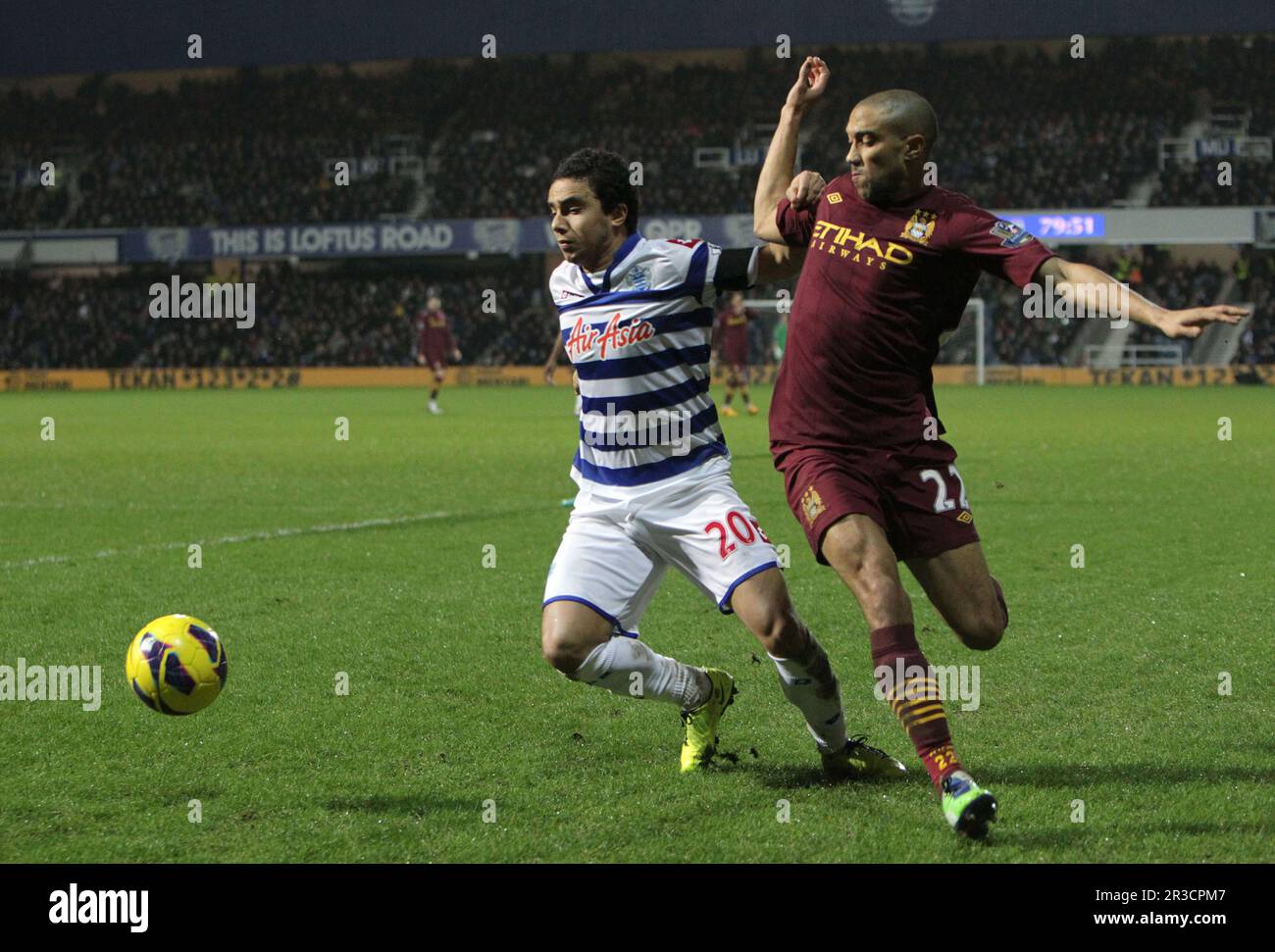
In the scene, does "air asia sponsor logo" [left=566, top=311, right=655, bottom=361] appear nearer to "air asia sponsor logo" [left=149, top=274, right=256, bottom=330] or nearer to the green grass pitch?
the green grass pitch

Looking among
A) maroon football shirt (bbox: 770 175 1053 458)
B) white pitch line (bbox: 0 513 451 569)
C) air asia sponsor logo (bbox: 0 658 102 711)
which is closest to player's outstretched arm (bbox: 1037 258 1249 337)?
maroon football shirt (bbox: 770 175 1053 458)

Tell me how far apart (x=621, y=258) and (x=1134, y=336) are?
39.9 m

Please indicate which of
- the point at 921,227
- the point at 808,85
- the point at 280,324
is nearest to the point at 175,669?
the point at 921,227

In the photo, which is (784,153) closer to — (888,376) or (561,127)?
(888,376)

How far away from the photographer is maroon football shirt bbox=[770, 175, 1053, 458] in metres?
4.76

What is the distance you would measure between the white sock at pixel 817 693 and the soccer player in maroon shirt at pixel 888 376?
1.12ft

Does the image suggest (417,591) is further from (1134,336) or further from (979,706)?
(1134,336)

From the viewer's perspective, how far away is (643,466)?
16.4 ft

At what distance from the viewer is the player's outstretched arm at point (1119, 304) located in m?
3.90

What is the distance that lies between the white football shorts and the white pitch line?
5.91 metres

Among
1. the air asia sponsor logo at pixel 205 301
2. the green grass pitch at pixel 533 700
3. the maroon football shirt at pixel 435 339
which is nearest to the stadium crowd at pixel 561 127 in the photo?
the air asia sponsor logo at pixel 205 301

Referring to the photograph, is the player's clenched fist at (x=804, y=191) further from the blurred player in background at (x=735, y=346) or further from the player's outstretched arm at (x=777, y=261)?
the blurred player in background at (x=735, y=346)

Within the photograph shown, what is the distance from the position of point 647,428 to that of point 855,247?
2.93ft
